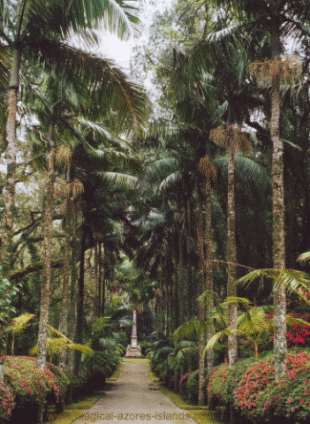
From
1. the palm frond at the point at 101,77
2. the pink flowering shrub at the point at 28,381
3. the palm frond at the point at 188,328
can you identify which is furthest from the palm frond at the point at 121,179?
the pink flowering shrub at the point at 28,381

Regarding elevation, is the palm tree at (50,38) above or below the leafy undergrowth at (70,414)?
above

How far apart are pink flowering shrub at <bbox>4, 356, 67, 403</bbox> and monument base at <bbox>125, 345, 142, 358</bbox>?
1572 inches

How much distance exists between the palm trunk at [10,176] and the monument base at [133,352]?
43972 mm

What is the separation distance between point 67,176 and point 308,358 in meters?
11.3

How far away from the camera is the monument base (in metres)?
49.4

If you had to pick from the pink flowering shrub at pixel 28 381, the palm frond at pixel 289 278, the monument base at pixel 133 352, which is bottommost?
the monument base at pixel 133 352

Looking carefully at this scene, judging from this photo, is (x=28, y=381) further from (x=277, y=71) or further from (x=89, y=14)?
(x=277, y=71)

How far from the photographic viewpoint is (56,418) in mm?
11492

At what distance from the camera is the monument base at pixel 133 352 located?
49406 mm

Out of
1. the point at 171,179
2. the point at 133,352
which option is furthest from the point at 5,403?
the point at 133,352

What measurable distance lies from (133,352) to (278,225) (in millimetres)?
44962

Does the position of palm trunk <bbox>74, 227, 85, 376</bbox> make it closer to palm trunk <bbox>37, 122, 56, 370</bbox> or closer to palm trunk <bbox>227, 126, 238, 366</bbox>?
palm trunk <bbox>37, 122, 56, 370</bbox>

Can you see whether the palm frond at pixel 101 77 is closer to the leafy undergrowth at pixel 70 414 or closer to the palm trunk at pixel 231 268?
the palm trunk at pixel 231 268

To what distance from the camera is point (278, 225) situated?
344 inches
